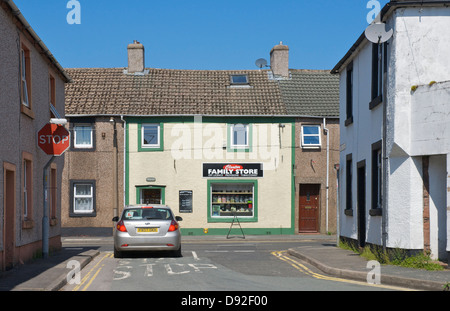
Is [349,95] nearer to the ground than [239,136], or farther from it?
farther from it

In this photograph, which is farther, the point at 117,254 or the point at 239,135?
the point at 239,135

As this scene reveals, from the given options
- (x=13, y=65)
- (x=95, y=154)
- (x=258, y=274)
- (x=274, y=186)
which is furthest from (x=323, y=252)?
(x=95, y=154)

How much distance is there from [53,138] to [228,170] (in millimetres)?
15284

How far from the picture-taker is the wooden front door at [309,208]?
33.0m

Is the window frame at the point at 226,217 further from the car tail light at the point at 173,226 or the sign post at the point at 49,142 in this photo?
the sign post at the point at 49,142

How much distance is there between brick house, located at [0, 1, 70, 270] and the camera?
47.6ft

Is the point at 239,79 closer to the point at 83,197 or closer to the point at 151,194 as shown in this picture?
the point at 151,194

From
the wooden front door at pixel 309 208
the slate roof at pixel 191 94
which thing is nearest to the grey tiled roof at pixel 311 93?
the slate roof at pixel 191 94

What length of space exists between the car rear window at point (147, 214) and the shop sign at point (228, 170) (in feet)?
44.5

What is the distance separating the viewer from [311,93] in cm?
3428

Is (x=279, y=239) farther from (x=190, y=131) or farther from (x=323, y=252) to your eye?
(x=323, y=252)

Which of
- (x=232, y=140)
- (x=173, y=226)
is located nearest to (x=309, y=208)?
(x=232, y=140)

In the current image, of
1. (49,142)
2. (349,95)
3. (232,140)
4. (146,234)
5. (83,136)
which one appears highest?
(349,95)
